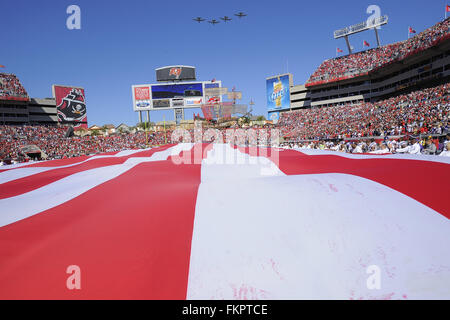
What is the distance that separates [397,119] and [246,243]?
23656 mm

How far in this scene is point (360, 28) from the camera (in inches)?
1598

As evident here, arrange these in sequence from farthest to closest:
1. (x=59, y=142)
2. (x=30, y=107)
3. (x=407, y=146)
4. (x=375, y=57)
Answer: (x=30, y=107), (x=375, y=57), (x=59, y=142), (x=407, y=146)

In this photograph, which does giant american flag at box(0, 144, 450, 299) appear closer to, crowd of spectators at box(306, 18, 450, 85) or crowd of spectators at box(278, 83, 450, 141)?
crowd of spectators at box(278, 83, 450, 141)

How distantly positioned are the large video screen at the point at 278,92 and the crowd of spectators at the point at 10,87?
49306 millimetres

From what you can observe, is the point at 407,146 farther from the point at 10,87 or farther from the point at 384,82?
the point at 10,87

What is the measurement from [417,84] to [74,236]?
36.5 meters

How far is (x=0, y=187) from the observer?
3.34 m

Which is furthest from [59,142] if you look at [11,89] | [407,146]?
[407,146]

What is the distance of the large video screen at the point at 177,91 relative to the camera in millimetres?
42750

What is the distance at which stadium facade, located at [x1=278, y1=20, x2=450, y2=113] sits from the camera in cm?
2453

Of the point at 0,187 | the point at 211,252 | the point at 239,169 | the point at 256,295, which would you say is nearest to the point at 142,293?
the point at 211,252

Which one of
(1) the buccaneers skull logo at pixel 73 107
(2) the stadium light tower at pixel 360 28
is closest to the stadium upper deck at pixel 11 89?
(1) the buccaneers skull logo at pixel 73 107

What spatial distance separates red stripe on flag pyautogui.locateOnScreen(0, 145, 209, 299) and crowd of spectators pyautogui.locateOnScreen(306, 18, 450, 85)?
3128 centimetres
